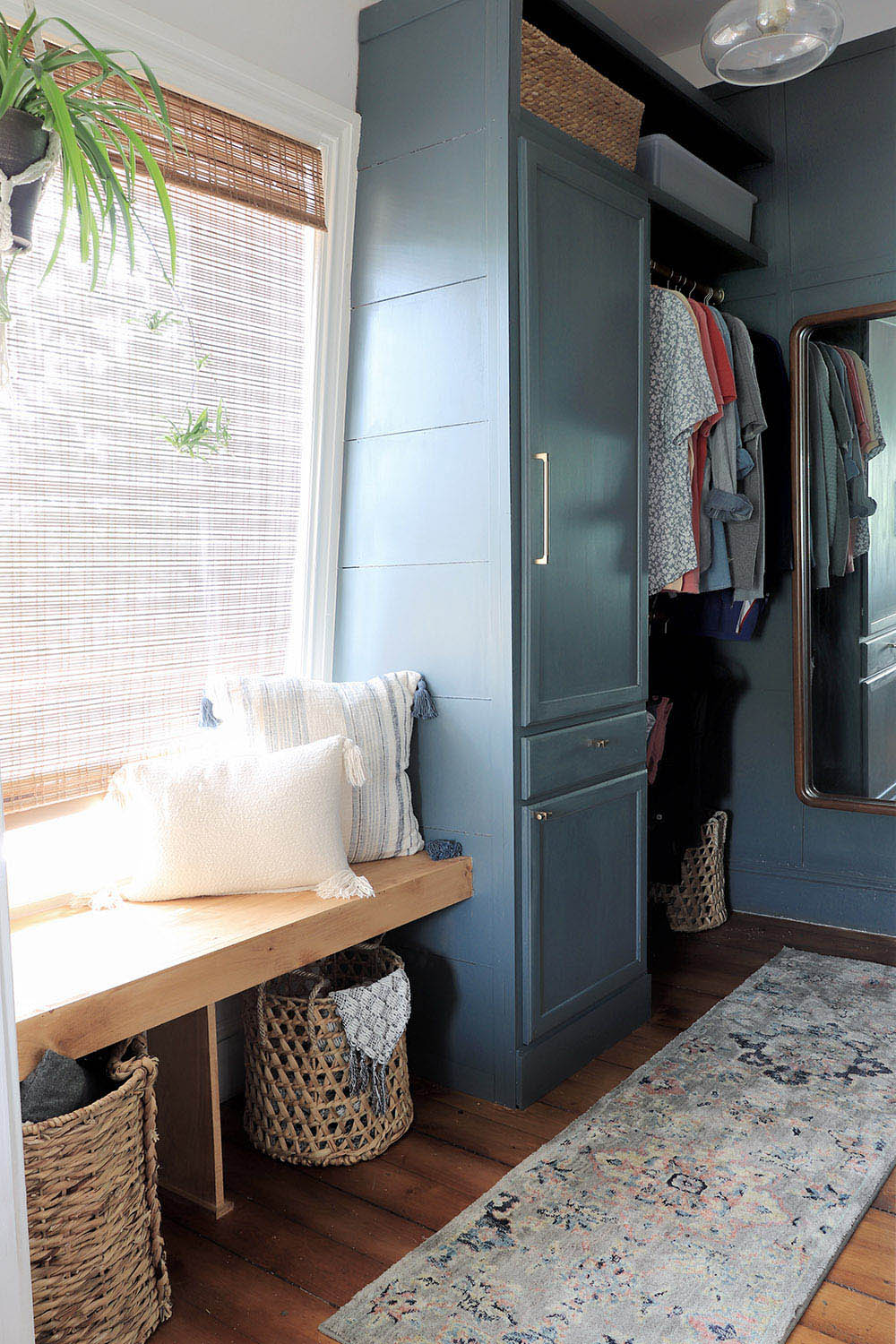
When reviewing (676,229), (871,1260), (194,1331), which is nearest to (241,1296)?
(194,1331)

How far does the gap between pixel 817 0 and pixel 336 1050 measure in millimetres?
2097

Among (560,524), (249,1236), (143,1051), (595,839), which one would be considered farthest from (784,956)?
(143,1051)

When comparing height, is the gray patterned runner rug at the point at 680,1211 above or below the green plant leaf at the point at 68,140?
below

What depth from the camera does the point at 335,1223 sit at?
1965 millimetres

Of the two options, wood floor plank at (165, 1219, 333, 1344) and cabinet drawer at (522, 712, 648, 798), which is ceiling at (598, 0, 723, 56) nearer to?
cabinet drawer at (522, 712, 648, 798)

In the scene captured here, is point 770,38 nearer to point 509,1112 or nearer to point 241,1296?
point 509,1112

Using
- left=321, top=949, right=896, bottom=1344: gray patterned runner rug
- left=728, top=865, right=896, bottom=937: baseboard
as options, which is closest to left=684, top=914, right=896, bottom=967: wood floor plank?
left=728, top=865, right=896, bottom=937: baseboard

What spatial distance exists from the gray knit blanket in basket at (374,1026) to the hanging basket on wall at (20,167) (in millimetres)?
1457

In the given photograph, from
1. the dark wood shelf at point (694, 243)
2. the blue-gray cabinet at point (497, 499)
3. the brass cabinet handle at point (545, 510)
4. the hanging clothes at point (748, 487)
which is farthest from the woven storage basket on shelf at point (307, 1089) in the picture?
the dark wood shelf at point (694, 243)

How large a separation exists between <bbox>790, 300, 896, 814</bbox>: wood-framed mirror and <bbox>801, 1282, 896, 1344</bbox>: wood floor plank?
72.7 inches

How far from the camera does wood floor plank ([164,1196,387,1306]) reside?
1.80m

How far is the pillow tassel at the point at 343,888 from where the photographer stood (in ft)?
7.00

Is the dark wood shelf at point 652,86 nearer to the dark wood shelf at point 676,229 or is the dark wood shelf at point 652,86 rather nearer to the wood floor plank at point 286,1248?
the dark wood shelf at point 676,229

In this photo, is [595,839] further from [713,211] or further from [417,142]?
[713,211]
